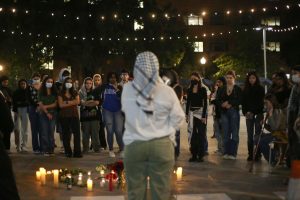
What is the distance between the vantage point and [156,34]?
139 feet

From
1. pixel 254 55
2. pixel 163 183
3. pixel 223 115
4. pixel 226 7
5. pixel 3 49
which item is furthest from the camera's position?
pixel 226 7

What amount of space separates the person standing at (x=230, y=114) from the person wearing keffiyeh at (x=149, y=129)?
20.9ft

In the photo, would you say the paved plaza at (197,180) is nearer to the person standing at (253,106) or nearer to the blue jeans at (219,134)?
the blue jeans at (219,134)

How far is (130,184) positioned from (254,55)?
46148mm

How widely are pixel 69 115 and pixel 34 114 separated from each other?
1.13 metres

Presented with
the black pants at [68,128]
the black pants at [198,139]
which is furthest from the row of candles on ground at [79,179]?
the black pants at [68,128]

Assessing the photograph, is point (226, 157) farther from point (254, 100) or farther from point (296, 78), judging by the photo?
point (296, 78)

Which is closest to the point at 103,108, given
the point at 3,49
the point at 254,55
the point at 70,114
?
the point at 70,114

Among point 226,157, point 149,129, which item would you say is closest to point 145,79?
point 149,129

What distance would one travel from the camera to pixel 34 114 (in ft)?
42.0

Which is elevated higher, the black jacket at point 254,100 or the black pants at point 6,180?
the black jacket at point 254,100

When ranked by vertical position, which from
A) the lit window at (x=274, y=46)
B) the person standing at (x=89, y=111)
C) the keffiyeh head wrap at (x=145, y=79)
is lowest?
the person standing at (x=89, y=111)

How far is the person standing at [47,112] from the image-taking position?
12.4 metres

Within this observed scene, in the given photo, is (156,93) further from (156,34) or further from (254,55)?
(254,55)
